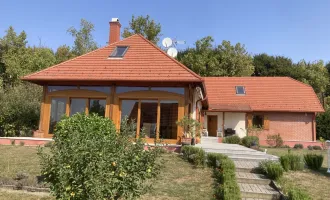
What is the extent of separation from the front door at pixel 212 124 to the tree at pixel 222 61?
39.4 feet

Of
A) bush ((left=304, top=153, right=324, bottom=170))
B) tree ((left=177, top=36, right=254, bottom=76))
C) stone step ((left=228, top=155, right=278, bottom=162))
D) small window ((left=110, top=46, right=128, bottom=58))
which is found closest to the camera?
bush ((left=304, top=153, right=324, bottom=170))

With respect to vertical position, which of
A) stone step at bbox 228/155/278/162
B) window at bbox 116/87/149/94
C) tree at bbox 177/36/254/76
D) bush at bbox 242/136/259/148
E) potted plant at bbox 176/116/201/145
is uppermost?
tree at bbox 177/36/254/76

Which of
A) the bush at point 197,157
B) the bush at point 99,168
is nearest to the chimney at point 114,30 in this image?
the bush at point 197,157

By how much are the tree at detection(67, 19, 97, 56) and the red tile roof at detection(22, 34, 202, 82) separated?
21916mm

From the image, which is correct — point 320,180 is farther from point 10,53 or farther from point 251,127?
point 10,53

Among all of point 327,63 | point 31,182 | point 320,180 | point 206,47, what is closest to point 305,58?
point 327,63

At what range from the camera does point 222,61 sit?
1396 inches

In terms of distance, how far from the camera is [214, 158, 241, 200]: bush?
5903 mm

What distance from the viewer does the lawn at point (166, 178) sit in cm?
652

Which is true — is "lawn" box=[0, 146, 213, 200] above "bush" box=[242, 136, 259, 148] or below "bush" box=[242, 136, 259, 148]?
below

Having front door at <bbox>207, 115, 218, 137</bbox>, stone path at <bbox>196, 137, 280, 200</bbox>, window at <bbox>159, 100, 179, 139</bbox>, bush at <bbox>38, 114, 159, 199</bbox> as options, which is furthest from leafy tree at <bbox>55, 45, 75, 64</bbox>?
bush at <bbox>38, 114, 159, 199</bbox>

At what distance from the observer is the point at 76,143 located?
4230mm

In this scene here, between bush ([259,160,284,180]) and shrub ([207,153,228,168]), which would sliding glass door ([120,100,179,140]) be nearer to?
shrub ([207,153,228,168])

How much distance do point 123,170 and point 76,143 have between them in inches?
34.1
